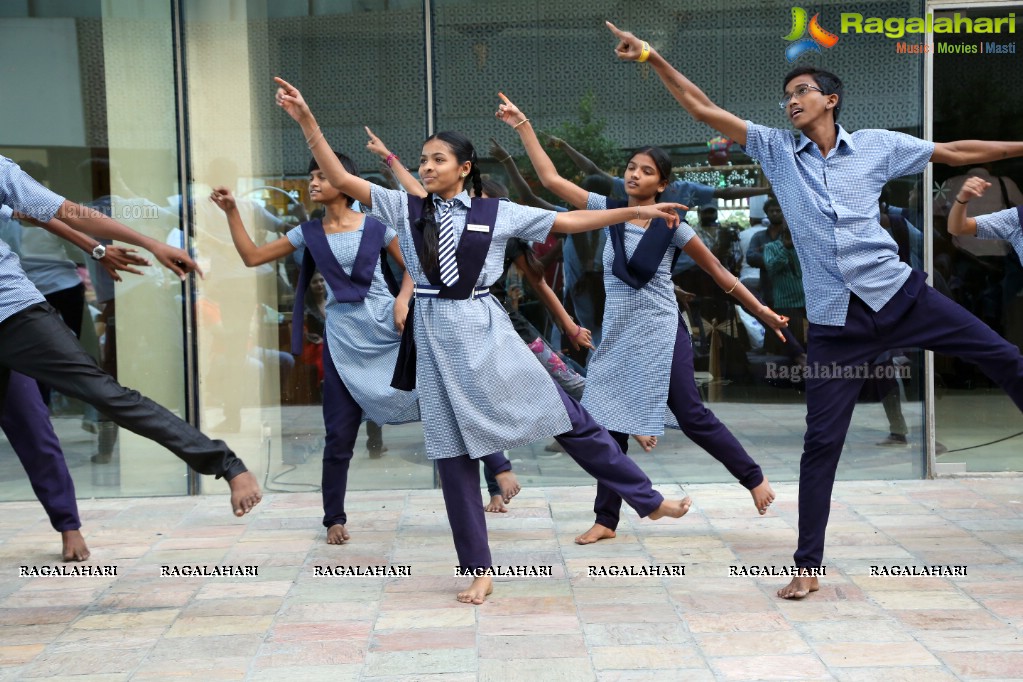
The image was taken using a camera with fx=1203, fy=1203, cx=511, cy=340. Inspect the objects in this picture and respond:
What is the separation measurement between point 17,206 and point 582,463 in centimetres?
226

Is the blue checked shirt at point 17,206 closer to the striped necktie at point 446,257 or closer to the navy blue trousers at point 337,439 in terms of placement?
the striped necktie at point 446,257

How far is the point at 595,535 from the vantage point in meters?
→ 5.32

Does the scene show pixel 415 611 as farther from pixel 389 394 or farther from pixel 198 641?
pixel 389 394

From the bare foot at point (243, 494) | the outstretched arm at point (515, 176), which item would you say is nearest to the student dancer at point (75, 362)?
the bare foot at point (243, 494)

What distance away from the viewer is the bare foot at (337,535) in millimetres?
5441

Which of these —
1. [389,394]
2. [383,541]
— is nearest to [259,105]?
[389,394]

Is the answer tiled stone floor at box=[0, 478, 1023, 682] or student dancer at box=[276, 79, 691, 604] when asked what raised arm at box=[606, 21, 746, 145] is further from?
tiled stone floor at box=[0, 478, 1023, 682]

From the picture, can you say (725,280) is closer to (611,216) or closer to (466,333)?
(611,216)

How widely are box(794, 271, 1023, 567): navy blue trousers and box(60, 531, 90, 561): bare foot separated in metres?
3.03

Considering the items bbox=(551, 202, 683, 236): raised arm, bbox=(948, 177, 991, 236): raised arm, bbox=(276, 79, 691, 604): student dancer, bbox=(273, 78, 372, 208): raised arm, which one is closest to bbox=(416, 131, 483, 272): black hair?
bbox=(276, 79, 691, 604): student dancer

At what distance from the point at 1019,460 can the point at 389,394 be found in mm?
3743

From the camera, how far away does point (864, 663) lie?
3678 mm

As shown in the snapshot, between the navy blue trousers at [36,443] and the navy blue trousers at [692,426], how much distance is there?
2358 mm

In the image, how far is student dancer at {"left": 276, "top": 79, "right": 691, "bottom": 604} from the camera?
4352 millimetres
